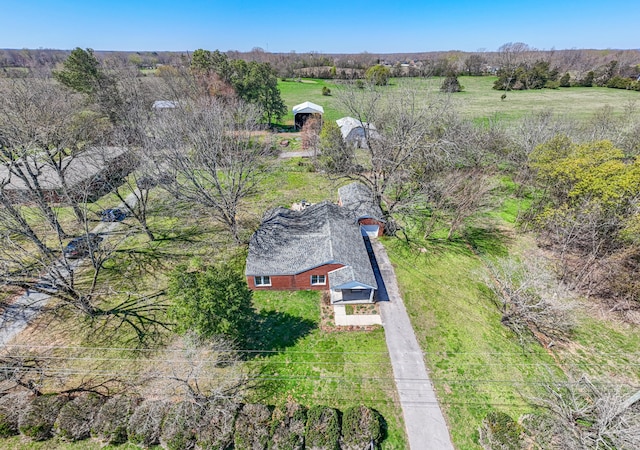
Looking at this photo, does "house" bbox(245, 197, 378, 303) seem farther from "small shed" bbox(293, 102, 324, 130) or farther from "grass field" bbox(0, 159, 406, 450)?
"small shed" bbox(293, 102, 324, 130)

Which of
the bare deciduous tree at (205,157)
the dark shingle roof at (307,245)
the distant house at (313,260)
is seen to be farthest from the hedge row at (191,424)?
the bare deciduous tree at (205,157)

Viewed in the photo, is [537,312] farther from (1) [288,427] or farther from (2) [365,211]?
(1) [288,427]

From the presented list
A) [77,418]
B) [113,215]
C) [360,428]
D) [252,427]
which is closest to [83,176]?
[113,215]

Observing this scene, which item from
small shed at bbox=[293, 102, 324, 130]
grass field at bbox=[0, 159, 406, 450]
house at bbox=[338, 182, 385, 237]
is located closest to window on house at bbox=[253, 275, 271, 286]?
grass field at bbox=[0, 159, 406, 450]

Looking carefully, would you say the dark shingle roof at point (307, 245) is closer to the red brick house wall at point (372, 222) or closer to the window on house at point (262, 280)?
the window on house at point (262, 280)

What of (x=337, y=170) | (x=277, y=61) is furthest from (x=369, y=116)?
(x=277, y=61)

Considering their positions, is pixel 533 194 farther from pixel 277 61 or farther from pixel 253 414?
pixel 277 61
